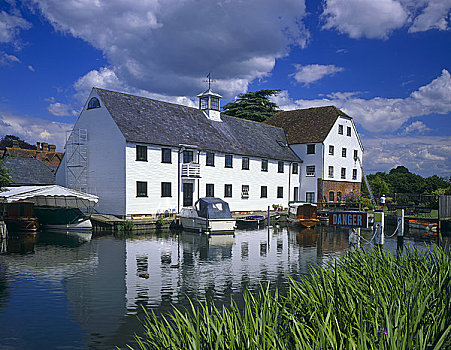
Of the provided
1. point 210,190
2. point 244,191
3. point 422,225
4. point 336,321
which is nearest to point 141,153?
point 210,190

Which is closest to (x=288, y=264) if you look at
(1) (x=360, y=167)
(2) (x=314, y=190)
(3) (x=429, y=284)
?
(3) (x=429, y=284)

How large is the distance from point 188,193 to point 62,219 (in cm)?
1167

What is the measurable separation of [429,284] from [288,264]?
11577mm

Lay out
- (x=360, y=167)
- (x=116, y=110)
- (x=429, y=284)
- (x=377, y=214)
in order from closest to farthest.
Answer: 1. (x=429, y=284)
2. (x=377, y=214)
3. (x=116, y=110)
4. (x=360, y=167)

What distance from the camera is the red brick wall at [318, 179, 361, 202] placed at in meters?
49.7

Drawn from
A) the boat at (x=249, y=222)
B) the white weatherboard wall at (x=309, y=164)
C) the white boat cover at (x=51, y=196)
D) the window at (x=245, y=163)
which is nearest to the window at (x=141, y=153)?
the white boat cover at (x=51, y=196)

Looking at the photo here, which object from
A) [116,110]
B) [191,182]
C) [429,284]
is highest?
[116,110]

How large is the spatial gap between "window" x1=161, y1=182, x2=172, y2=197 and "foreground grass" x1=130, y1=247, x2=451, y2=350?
27253 mm

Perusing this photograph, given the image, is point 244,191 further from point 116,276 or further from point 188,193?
point 116,276

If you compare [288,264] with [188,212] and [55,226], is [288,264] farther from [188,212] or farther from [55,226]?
[55,226]

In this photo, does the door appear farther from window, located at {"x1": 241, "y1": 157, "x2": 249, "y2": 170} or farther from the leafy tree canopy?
the leafy tree canopy

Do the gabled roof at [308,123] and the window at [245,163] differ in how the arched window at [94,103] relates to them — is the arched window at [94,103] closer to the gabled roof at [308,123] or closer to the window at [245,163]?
the window at [245,163]

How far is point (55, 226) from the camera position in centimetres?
3209

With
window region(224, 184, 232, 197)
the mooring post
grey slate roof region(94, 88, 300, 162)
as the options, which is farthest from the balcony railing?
the mooring post
